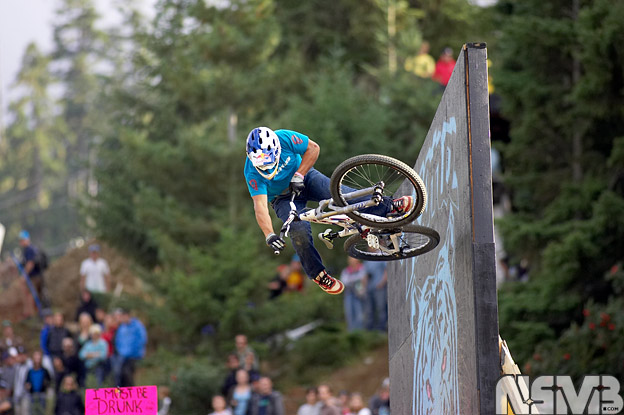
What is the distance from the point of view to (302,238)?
782cm

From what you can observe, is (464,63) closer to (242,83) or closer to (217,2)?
(242,83)

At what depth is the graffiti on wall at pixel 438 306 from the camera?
7168mm

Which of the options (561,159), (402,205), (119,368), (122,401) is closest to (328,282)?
(402,205)

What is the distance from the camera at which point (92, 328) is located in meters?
15.7

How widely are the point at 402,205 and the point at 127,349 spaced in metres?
9.33

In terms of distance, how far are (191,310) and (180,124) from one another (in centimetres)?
568

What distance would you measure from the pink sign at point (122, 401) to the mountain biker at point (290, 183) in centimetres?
190

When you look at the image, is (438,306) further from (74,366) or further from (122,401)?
(74,366)

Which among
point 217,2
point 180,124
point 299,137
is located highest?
point 217,2

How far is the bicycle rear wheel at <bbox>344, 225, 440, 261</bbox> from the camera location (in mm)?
7368

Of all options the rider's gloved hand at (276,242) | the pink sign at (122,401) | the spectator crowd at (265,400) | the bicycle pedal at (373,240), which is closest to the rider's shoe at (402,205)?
the bicycle pedal at (373,240)

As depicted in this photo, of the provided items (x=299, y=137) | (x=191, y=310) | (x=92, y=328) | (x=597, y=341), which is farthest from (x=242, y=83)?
(x=299, y=137)

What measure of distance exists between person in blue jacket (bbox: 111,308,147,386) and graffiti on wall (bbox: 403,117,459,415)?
7.57 m

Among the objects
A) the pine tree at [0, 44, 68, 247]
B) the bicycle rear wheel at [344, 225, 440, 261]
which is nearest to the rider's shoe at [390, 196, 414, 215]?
the bicycle rear wheel at [344, 225, 440, 261]
